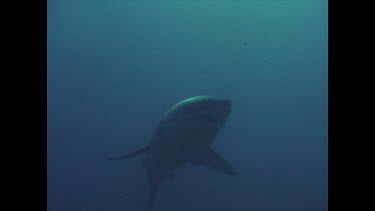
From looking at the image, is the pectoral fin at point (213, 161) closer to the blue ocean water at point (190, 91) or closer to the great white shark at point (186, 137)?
the great white shark at point (186, 137)

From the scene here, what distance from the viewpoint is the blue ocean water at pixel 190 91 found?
25203 millimetres

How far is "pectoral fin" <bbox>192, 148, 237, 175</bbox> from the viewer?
6.24 meters

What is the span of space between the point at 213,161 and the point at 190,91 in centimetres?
4593

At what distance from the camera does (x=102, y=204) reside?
69.7 feet

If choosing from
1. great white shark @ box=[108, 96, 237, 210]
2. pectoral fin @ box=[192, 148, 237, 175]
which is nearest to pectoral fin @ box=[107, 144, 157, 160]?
great white shark @ box=[108, 96, 237, 210]

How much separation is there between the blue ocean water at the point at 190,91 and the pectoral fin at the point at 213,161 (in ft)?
47.4

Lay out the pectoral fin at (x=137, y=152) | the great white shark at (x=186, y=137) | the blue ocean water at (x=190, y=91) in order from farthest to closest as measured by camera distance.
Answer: the blue ocean water at (x=190, y=91) < the pectoral fin at (x=137, y=152) < the great white shark at (x=186, y=137)

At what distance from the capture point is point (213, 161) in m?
6.48

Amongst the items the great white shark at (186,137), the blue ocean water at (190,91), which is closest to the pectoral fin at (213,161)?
the great white shark at (186,137)

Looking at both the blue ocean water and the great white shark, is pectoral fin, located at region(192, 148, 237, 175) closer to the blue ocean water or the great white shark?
the great white shark

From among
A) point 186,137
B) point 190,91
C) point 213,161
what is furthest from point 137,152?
point 190,91

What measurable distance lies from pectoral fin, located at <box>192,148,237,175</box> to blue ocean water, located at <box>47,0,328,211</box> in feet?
47.4

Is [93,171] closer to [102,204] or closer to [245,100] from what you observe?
[102,204]
